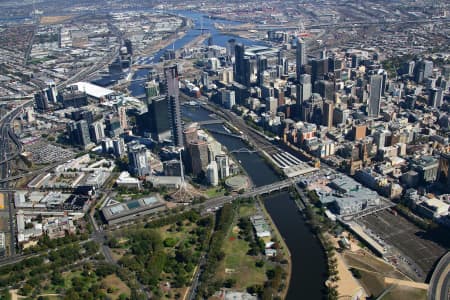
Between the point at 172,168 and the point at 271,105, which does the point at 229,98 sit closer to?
the point at 271,105

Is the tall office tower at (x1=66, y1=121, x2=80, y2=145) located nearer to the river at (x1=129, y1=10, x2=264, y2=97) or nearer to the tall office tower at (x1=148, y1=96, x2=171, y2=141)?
the tall office tower at (x1=148, y1=96, x2=171, y2=141)

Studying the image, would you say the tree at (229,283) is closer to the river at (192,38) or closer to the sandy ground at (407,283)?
the sandy ground at (407,283)

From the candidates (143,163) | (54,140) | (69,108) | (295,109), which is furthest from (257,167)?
(69,108)

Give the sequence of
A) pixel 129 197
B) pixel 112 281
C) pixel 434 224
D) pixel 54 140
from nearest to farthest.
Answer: pixel 112 281
pixel 434 224
pixel 129 197
pixel 54 140

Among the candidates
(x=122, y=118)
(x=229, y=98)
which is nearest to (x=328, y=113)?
(x=229, y=98)

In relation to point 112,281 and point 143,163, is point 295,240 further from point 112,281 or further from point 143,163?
point 143,163
